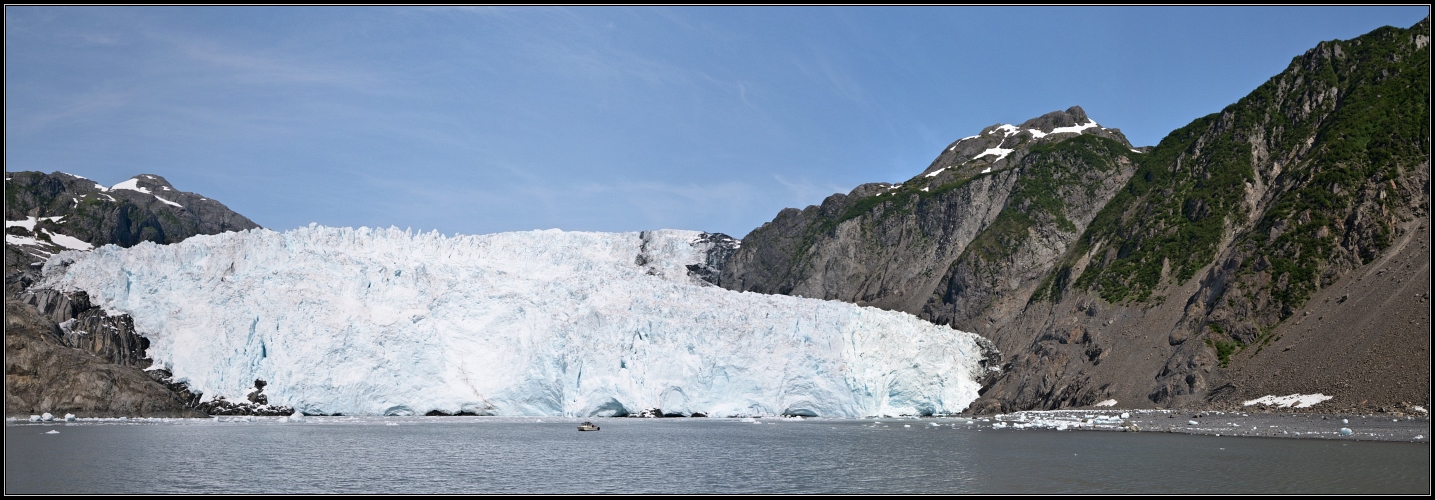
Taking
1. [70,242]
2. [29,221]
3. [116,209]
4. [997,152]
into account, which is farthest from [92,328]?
[997,152]

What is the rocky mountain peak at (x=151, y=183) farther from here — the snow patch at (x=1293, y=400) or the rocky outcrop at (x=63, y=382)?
the snow patch at (x=1293, y=400)

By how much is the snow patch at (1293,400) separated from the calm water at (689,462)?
888 centimetres

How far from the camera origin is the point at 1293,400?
159ft

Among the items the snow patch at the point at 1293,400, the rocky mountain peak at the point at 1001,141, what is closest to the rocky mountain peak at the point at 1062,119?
the rocky mountain peak at the point at 1001,141

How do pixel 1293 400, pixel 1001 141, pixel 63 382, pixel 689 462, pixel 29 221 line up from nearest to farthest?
pixel 689 462
pixel 1293 400
pixel 63 382
pixel 29 221
pixel 1001 141

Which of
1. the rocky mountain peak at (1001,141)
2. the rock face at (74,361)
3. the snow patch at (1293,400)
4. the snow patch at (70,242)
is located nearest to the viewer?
the snow patch at (1293,400)

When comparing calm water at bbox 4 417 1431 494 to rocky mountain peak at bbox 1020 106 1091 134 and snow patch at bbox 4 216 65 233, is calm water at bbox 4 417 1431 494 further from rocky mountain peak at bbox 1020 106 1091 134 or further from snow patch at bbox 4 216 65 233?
rocky mountain peak at bbox 1020 106 1091 134

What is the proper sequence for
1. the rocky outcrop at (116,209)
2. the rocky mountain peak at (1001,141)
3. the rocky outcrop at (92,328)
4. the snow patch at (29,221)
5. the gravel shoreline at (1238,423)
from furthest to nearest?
1. the rocky mountain peak at (1001,141)
2. the rocky outcrop at (116,209)
3. the snow patch at (29,221)
4. the rocky outcrop at (92,328)
5. the gravel shoreline at (1238,423)

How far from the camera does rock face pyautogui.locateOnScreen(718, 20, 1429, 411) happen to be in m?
59.4

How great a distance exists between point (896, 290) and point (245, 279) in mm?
62661

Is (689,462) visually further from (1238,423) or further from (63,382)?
(63,382)

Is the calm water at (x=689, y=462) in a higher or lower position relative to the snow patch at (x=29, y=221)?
lower

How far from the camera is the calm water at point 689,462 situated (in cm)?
2648

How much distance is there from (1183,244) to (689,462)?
54.9 m
